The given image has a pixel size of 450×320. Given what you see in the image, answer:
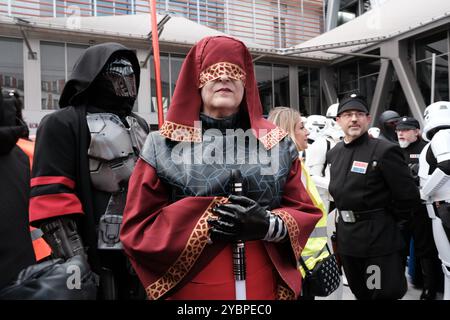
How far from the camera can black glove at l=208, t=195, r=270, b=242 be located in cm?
133

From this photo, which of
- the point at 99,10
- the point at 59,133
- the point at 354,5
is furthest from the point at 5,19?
the point at 354,5

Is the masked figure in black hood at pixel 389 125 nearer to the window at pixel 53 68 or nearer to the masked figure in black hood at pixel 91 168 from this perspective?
the masked figure in black hood at pixel 91 168

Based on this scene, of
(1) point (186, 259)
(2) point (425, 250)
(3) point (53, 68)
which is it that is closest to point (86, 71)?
(1) point (186, 259)

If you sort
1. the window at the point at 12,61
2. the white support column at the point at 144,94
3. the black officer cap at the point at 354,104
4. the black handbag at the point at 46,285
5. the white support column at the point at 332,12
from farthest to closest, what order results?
the white support column at the point at 332,12 → the white support column at the point at 144,94 → the window at the point at 12,61 → the black officer cap at the point at 354,104 → the black handbag at the point at 46,285

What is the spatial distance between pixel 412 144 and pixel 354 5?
49.4 feet

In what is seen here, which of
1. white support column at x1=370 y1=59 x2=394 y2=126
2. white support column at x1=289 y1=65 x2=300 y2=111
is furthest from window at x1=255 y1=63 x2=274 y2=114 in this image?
white support column at x1=370 y1=59 x2=394 y2=126

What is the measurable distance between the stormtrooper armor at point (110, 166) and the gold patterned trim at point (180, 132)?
423 mm

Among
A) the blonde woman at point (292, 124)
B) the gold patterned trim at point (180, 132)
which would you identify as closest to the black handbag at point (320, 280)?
the gold patterned trim at point (180, 132)

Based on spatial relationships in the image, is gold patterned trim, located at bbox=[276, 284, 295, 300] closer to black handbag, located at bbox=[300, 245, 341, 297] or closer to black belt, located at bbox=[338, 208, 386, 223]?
black handbag, located at bbox=[300, 245, 341, 297]

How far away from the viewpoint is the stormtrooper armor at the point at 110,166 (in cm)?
179

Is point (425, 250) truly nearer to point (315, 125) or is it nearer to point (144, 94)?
point (315, 125)

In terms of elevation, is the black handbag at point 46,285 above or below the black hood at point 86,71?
below

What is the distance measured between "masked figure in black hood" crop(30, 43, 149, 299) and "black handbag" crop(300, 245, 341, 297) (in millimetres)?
890
